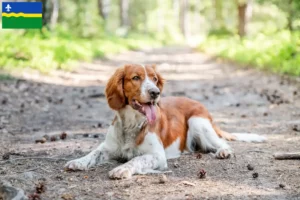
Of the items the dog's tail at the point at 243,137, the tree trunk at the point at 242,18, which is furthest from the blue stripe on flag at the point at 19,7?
the tree trunk at the point at 242,18

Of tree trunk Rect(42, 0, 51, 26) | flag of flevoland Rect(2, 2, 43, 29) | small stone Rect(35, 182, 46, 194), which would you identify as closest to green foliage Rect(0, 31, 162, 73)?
tree trunk Rect(42, 0, 51, 26)

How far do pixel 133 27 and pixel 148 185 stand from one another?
80324mm

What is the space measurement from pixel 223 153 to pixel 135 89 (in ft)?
4.53

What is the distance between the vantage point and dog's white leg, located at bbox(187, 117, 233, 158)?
6.14 m

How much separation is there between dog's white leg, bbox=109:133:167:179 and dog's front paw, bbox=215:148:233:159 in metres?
0.75

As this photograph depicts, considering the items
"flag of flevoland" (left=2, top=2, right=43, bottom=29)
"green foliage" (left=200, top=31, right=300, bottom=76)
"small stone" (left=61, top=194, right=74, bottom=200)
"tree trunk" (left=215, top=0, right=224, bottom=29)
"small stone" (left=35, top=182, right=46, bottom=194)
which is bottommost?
"small stone" (left=61, top=194, right=74, bottom=200)

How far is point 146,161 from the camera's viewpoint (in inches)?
201

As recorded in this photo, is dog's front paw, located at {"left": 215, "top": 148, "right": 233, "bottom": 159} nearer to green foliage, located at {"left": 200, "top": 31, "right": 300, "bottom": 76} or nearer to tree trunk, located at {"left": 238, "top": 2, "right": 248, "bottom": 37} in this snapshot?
green foliage, located at {"left": 200, "top": 31, "right": 300, "bottom": 76}

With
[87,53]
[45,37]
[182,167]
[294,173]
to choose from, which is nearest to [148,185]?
[182,167]

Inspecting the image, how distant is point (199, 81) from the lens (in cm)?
1573

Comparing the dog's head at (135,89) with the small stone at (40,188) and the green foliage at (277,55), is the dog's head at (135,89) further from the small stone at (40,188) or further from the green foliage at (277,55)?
the green foliage at (277,55)

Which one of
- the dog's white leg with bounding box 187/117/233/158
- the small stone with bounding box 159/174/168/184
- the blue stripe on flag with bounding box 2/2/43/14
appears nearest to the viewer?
the small stone with bounding box 159/174/168/184

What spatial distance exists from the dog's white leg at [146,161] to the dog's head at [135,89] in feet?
1.03

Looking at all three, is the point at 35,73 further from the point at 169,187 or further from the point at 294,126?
the point at 169,187
